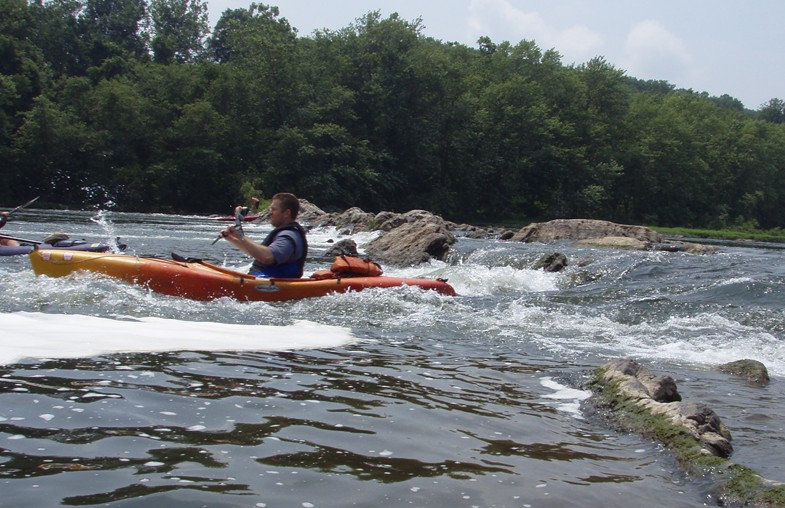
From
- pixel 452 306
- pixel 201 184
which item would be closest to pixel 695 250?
pixel 452 306

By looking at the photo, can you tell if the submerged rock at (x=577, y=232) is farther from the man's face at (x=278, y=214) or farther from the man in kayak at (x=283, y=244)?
the man's face at (x=278, y=214)

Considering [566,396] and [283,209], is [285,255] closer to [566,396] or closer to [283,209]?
[283,209]

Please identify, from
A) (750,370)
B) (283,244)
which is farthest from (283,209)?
(750,370)

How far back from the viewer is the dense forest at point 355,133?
4184 cm

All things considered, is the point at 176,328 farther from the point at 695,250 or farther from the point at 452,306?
the point at 695,250

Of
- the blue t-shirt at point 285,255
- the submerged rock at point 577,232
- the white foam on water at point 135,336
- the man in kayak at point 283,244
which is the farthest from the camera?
the submerged rock at point 577,232

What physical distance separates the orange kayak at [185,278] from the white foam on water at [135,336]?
140cm

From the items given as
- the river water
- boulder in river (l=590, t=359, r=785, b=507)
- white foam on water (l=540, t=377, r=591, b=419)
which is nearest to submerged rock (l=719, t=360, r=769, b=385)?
the river water

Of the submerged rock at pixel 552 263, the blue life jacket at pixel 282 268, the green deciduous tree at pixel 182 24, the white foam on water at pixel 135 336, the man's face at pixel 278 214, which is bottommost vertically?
the white foam on water at pixel 135 336

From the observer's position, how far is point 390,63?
47.8 m

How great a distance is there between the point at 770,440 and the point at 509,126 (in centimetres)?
4785

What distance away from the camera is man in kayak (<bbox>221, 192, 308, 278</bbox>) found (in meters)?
8.28

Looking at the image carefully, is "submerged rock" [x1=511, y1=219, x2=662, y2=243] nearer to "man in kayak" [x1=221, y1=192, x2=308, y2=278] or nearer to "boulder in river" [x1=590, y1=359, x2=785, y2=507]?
"man in kayak" [x1=221, y1=192, x2=308, y2=278]

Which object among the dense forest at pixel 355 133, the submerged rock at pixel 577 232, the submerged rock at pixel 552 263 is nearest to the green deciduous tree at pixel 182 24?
the dense forest at pixel 355 133
